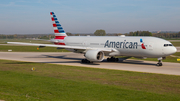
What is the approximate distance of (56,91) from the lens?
15328mm

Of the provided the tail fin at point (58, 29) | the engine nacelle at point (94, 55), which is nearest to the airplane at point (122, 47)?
the engine nacelle at point (94, 55)

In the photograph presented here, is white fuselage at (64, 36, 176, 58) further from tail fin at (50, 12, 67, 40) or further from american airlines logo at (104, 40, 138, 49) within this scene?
tail fin at (50, 12, 67, 40)

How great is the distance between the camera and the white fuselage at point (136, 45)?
93.4 feet

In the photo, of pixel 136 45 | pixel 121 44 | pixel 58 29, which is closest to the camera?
pixel 136 45

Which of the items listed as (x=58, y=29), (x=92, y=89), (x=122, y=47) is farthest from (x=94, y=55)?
(x=92, y=89)

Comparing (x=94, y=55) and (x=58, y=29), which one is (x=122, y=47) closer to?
(x=94, y=55)

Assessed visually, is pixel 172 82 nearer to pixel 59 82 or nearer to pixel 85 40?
pixel 59 82

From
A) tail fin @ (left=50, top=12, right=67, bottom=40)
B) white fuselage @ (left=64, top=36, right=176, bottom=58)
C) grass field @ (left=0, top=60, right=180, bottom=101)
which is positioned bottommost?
grass field @ (left=0, top=60, right=180, bottom=101)

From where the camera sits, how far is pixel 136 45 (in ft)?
99.7

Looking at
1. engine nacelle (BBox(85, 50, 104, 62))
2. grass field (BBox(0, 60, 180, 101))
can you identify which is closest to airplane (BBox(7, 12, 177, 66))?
engine nacelle (BBox(85, 50, 104, 62))

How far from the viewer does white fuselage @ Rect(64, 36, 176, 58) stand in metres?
28.5

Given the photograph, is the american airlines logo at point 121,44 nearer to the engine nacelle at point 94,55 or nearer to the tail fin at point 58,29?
the engine nacelle at point 94,55

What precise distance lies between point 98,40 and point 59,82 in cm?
1801

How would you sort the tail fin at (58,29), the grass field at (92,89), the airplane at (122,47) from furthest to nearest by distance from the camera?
1. the tail fin at (58,29)
2. the airplane at (122,47)
3. the grass field at (92,89)
